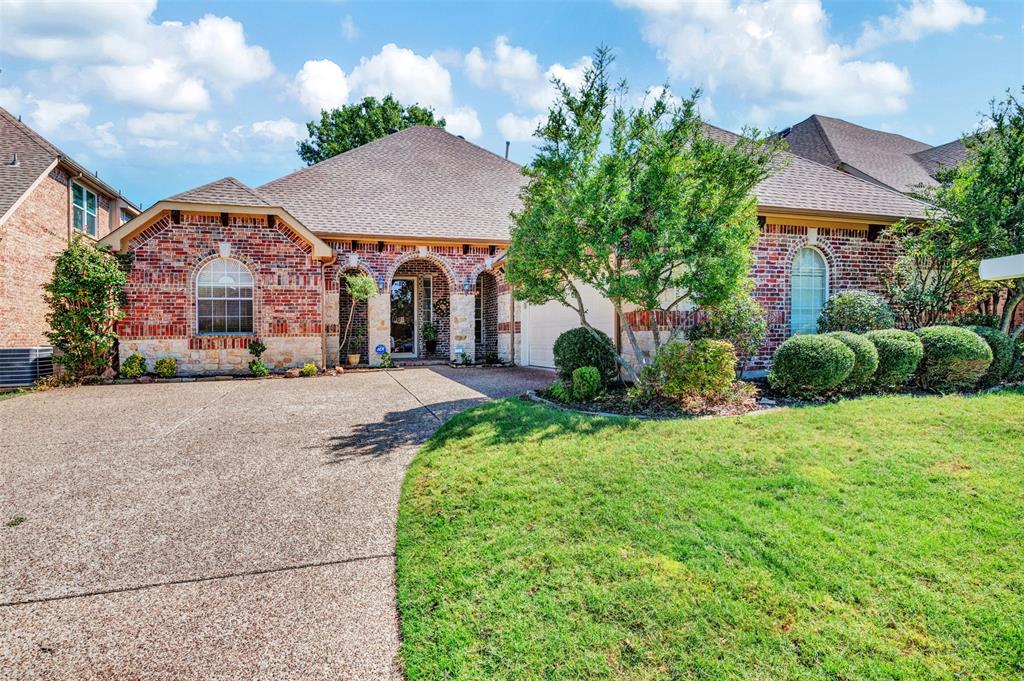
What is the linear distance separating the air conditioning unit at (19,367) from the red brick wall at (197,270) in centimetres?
159

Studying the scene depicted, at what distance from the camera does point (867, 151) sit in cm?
1752

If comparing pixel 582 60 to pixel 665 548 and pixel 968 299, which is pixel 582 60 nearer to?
pixel 665 548

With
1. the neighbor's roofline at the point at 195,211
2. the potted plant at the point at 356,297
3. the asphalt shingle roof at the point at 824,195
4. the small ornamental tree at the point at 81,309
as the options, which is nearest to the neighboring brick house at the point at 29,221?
the small ornamental tree at the point at 81,309

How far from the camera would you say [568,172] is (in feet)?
22.6

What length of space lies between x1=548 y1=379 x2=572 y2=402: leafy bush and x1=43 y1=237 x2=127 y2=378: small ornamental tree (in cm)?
1022

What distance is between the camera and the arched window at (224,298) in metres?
12.2

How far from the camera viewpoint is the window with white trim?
A: 1484 centimetres

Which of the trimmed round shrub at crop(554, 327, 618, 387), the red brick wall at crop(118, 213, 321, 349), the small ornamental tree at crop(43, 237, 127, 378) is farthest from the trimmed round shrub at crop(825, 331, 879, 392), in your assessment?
the small ornamental tree at crop(43, 237, 127, 378)

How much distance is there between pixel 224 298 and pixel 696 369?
11.5m

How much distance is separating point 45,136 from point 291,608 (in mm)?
19327

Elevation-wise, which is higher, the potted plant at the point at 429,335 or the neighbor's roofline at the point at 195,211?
the neighbor's roofline at the point at 195,211

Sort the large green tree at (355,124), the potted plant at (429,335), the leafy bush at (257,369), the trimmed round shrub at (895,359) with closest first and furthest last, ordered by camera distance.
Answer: the trimmed round shrub at (895,359)
the leafy bush at (257,369)
the potted plant at (429,335)
the large green tree at (355,124)

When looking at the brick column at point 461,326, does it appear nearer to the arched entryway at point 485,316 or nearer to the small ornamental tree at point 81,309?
the arched entryway at point 485,316

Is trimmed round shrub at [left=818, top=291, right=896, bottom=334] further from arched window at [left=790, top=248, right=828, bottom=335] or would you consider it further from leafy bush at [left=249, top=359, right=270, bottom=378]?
leafy bush at [left=249, top=359, right=270, bottom=378]
